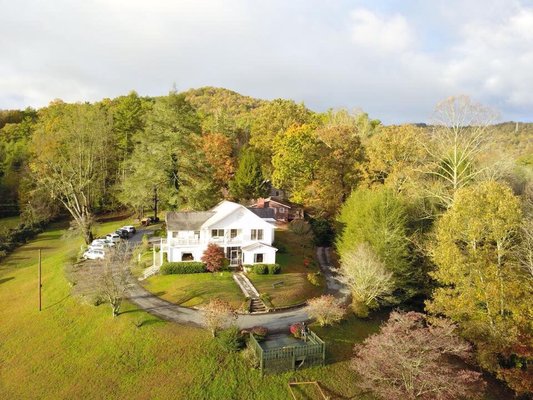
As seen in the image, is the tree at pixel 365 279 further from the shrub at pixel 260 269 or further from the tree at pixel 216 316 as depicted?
the tree at pixel 216 316

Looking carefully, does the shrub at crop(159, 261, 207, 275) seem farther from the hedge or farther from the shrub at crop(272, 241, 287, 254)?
the shrub at crop(272, 241, 287, 254)

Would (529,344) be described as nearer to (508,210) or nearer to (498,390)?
(498,390)

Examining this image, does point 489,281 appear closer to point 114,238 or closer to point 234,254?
point 234,254

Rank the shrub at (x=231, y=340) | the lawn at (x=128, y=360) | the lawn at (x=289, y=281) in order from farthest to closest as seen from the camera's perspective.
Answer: the lawn at (x=289, y=281) → the shrub at (x=231, y=340) → the lawn at (x=128, y=360)

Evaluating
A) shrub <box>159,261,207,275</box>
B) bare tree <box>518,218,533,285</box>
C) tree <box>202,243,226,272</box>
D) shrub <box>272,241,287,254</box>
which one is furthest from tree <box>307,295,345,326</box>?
shrub <box>272,241,287,254</box>

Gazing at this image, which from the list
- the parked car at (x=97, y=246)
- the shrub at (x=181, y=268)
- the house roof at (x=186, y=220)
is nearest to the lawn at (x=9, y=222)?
the parked car at (x=97, y=246)

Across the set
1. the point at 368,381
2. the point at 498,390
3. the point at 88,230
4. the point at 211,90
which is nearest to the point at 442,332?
the point at 368,381

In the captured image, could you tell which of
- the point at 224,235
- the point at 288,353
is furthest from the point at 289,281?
the point at 288,353
